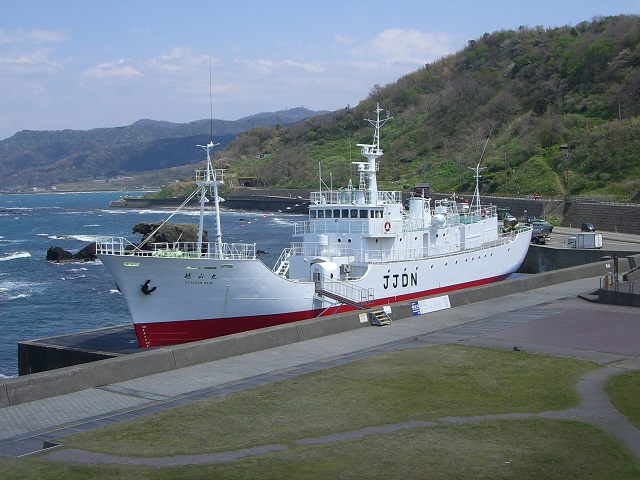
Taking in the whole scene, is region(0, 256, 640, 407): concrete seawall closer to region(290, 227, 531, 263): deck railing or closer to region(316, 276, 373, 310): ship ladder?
region(316, 276, 373, 310): ship ladder

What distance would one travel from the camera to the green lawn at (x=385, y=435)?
507 inches

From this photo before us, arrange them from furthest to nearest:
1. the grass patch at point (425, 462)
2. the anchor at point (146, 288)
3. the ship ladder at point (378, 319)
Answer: the anchor at point (146, 288), the ship ladder at point (378, 319), the grass patch at point (425, 462)

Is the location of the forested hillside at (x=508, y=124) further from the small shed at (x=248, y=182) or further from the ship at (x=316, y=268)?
the ship at (x=316, y=268)

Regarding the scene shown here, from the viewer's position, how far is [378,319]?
27.0m

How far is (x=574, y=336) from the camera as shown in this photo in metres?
24.5

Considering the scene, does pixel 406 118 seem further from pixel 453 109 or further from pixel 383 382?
pixel 383 382

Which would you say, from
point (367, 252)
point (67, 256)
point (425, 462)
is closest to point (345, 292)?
point (367, 252)

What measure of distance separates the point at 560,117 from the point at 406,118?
179ft

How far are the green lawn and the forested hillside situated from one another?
62.0 meters

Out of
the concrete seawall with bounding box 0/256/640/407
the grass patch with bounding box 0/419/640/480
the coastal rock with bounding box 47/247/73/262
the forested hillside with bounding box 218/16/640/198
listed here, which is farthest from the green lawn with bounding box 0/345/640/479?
the forested hillside with bounding box 218/16/640/198

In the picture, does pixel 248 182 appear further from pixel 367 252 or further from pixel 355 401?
pixel 355 401

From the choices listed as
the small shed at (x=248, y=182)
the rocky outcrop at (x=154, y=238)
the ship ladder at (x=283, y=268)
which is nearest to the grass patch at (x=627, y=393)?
the ship ladder at (x=283, y=268)

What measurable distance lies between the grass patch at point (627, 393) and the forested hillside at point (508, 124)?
60173 millimetres

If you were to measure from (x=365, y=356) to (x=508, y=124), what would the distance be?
340 feet
